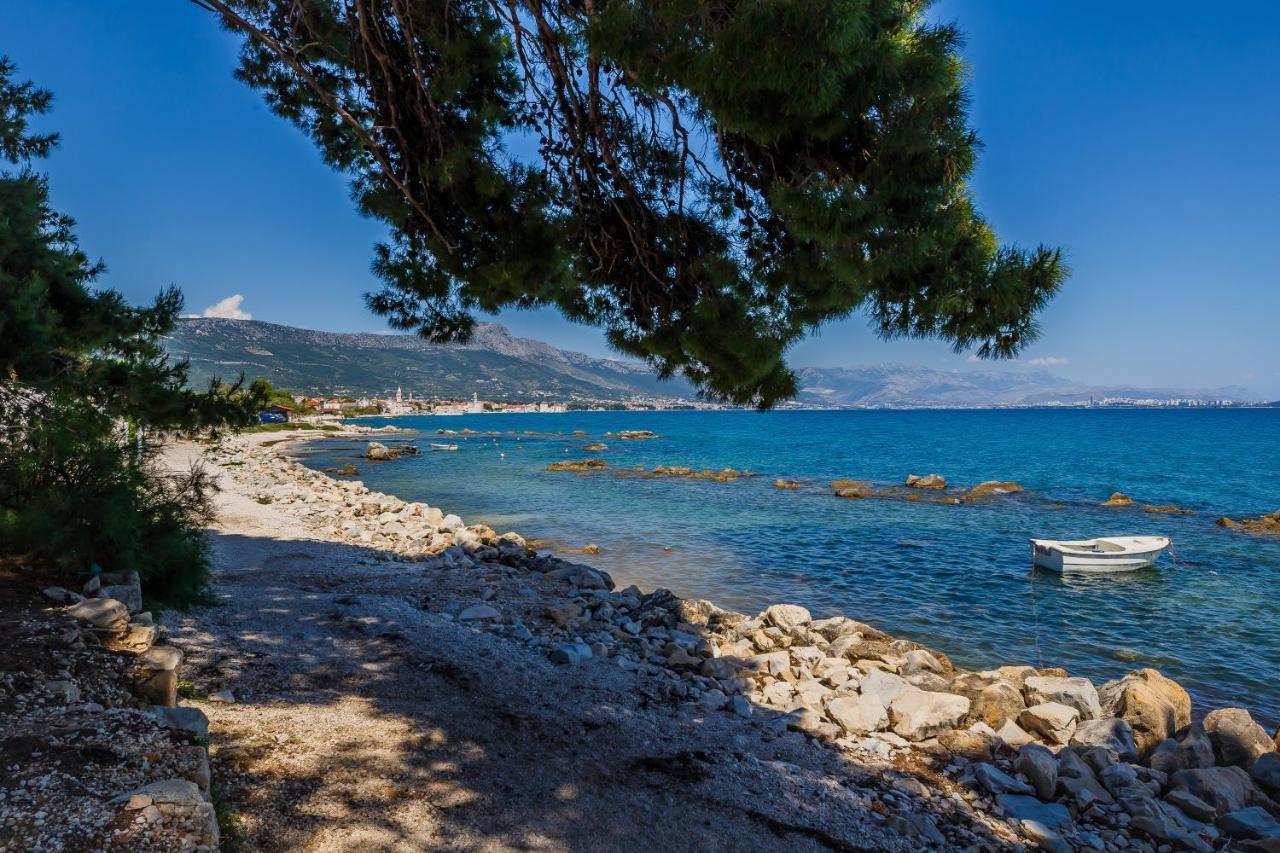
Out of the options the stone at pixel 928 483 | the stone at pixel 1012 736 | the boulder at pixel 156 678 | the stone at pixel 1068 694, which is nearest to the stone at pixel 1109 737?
the stone at pixel 1068 694

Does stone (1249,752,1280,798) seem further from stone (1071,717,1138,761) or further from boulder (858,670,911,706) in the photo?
boulder (858,670,911,706)

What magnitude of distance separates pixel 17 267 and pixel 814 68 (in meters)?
8.86

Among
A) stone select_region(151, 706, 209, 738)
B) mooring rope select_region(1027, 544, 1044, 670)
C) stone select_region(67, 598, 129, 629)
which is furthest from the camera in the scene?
mooring rope select_region(1027, 544, 1044, 670)

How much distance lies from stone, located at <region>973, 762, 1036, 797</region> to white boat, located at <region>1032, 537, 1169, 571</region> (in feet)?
37.0

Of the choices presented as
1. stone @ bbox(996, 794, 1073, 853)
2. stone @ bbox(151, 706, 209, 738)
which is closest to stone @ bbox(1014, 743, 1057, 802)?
stone @ bbox(996, 794, 1073, 853)

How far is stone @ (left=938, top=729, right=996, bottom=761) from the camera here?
566 centimetres

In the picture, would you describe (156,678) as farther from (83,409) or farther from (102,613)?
(83,409)

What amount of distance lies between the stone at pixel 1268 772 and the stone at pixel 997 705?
1.85m

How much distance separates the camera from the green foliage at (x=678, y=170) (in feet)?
10.3

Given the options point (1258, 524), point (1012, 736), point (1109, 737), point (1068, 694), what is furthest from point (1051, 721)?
point (1258, 524)

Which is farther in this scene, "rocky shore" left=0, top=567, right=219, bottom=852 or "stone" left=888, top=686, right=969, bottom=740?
"stone" left=888, top=686, right=969, bottom=740

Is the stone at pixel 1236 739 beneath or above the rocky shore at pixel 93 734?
beneath

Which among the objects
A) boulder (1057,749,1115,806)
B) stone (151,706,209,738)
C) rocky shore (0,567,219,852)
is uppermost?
rocky shore (0,567,219,852)

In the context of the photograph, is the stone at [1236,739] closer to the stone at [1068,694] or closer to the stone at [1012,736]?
the stone at [1068,694]
